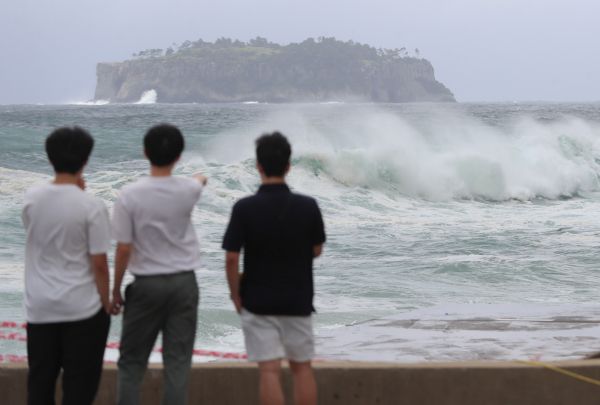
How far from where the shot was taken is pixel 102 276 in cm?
251

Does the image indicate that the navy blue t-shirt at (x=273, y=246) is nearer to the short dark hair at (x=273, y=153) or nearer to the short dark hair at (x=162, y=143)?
the short dark hair at (x=273, y=153)

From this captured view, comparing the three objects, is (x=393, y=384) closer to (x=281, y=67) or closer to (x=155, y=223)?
(x=155, y=223)

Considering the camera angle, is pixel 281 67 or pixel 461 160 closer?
pixel 461 160

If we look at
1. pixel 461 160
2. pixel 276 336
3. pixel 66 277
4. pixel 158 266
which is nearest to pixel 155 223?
pixel 158 266

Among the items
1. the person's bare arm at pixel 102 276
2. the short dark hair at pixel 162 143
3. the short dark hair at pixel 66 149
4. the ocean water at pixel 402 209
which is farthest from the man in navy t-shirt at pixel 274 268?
the ocean water at pixel 402 209

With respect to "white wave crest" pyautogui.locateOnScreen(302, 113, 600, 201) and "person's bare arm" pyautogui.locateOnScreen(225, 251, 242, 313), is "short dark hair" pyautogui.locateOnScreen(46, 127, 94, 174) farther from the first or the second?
"white wave crest" pyautogui.locateOnScreen(302, 113, 600, 201)

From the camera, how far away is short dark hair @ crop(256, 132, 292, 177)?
262cm

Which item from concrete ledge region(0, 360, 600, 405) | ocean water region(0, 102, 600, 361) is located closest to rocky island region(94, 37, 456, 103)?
ocean water region(0, 102, 600, 361)

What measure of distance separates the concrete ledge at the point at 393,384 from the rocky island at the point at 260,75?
164523 mm

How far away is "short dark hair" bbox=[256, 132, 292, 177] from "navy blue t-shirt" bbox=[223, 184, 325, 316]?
0.07 meters

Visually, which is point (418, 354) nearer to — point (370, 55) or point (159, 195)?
point (159, 195)

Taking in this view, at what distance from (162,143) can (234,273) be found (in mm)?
600

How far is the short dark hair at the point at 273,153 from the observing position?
8.58ft

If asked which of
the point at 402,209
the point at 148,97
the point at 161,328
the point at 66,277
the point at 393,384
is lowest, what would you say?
the point at 402,209
